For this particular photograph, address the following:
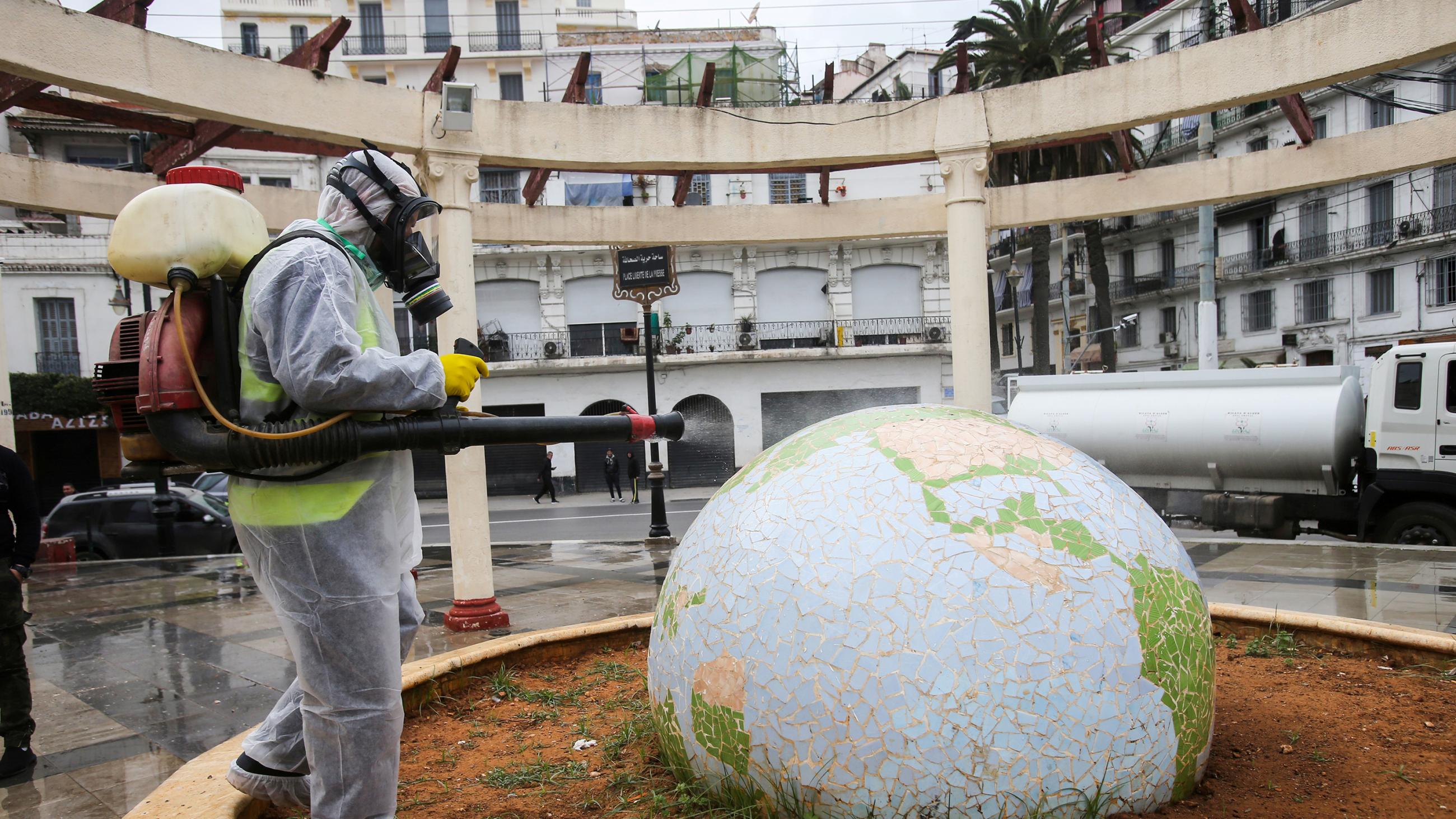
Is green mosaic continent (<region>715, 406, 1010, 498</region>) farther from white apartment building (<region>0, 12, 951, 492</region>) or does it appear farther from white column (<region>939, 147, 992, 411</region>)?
white apartment building (<region>0, 12, 951, 492</region>)

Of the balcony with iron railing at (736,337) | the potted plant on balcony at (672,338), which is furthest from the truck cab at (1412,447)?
the potted plant on balcony at (672,338)

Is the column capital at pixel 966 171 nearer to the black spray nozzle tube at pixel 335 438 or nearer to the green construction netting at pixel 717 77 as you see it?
the black spray nozzle tube at pixel 335 438

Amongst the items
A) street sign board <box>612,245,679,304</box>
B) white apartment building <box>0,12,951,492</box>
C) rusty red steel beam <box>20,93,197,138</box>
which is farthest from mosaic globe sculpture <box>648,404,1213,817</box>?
white apartment building <box>0,12,951,492</box>

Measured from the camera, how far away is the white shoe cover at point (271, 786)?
3.04 meters

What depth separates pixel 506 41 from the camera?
3453 cm

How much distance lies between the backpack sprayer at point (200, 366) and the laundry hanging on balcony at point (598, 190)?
28145mm

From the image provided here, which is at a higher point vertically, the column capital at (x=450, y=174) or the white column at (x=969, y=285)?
the column capital at (x=450, y=174)

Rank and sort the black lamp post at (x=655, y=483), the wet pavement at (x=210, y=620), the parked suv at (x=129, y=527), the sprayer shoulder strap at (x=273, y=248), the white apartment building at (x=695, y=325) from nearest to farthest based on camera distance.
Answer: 1. the sprayer shoulder strap at (x=273, y=248)
2. the wet pavement at (x=210, y=620)
3. the black lamp post at (x=655, y=483)
4. the parked suv at (x=129, y=527)
5. the white apartment building at (x=695, y=325)

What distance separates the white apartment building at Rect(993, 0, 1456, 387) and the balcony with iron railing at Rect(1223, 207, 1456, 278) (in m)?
0.05

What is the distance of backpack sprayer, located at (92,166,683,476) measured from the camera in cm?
261

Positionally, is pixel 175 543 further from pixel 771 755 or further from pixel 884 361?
pixel 884 361

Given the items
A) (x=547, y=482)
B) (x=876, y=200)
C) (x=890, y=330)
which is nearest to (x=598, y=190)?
(x=547, y=482)

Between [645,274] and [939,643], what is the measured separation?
10025 millimetres

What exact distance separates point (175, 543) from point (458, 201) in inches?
446
